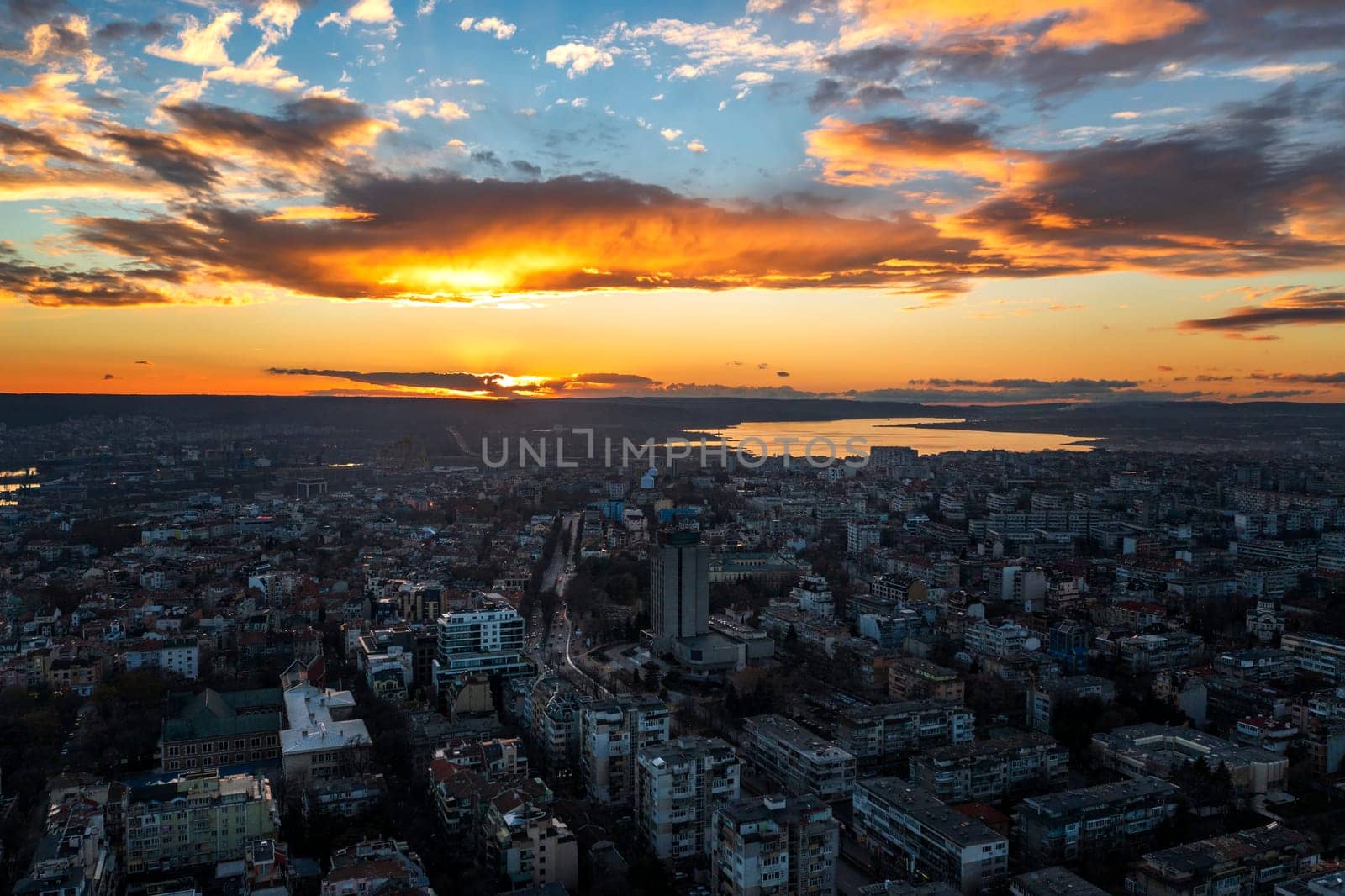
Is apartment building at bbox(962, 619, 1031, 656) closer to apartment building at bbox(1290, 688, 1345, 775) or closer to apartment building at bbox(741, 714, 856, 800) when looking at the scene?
apartment building at bbox(1290, 688, 1345, 775)

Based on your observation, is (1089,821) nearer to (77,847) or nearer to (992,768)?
(992,768)

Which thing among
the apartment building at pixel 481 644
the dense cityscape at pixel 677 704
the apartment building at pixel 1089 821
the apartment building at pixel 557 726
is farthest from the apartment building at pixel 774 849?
the apartment building at pixel 481 644

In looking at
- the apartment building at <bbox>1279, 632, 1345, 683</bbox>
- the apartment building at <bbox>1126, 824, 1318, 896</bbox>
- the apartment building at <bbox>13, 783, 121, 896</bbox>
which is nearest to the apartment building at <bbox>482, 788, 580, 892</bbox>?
the apartment building at <bbox>13, 783, 121, 896</bbox>

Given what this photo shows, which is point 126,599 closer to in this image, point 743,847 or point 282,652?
point 282,652

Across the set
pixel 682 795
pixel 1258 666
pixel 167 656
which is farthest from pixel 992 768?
Answer: pixel 167 656

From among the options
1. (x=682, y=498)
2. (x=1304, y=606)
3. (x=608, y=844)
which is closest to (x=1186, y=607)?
(x=1304, y=606)
